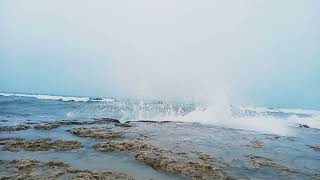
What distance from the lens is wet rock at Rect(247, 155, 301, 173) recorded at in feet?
37.4

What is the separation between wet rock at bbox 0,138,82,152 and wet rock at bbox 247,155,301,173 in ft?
21.7

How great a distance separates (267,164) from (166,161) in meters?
3.58

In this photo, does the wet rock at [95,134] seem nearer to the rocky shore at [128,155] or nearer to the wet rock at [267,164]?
the rocky shore at [128,155]

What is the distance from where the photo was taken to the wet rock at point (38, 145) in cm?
1282

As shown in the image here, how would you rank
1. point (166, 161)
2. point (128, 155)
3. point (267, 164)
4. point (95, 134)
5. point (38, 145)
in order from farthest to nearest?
point (95, 134)
point (38, 145)
point (128, 155)
point (267, 164)
point (166, 161)

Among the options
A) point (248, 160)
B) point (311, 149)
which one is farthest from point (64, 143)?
point (311, 149)

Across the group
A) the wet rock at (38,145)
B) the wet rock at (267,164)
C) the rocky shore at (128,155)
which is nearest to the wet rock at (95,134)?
the rocky shore at (128,155)

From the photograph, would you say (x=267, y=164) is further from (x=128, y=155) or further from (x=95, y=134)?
(x=95, y=134)

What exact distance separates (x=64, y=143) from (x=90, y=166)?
13.5 ft

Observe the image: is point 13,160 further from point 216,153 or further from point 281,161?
point 281,161

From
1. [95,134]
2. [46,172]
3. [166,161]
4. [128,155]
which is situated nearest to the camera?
[46,172]

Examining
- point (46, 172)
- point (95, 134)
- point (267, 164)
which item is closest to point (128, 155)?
point (46, 172)

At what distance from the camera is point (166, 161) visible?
36.3ft

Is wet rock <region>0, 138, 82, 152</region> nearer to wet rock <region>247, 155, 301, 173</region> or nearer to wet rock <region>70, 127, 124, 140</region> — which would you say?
wet rock <region>70, 127, 124, 140</region>
